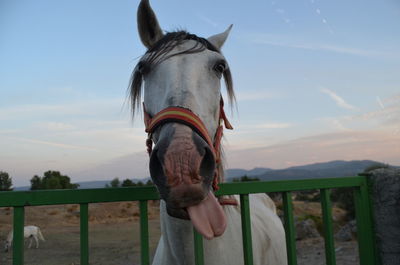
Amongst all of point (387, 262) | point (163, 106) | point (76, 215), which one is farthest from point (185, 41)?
point (76, 215)

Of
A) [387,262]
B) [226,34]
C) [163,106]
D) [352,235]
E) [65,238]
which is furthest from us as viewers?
[65,238]

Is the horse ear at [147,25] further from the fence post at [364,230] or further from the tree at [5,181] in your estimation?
the tree at [5,181]

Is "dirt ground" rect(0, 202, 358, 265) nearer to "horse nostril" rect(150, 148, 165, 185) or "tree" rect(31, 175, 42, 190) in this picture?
"horse nostril" rect(150, 148, 165, 185)

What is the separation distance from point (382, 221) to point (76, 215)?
78.7 feet

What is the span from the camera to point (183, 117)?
4.61 feet

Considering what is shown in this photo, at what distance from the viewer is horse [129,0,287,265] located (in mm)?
1269

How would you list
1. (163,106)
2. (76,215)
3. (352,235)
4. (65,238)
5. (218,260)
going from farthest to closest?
(76,215) → (65,238) → (352,235) → (218,260) → (163,106)

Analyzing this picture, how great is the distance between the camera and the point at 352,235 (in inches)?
435

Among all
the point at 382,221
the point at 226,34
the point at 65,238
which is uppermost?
the point at 226,34

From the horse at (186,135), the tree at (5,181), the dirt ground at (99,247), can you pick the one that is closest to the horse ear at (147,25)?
the horse at (186,135)

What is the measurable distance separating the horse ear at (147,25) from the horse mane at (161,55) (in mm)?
247

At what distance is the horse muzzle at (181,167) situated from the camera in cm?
124

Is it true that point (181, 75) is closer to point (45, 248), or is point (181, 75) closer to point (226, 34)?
point (226, 34)

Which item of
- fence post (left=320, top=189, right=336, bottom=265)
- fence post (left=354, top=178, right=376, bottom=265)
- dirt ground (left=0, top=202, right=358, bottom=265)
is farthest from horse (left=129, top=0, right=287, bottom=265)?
dirt ground (left=0, top=202, right=358, bottom=265)
